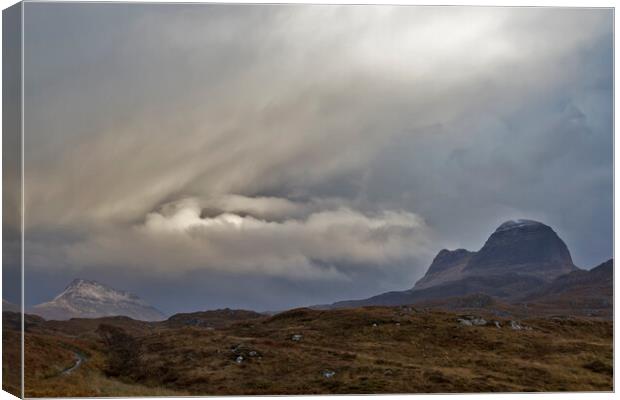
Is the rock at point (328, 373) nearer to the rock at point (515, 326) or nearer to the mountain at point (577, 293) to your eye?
the rock at point (515, 326)

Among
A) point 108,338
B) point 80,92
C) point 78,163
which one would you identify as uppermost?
point 80,92

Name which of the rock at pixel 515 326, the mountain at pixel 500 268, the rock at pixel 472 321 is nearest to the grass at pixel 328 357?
the rock at pixel 515 326

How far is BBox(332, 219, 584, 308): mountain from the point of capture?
58.7 meters

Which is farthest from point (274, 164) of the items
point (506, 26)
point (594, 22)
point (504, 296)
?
point (504, 296)

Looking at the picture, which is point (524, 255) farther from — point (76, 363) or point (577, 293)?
point (76, 363)

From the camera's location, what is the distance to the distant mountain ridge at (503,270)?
192 ft

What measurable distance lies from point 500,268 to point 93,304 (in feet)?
178

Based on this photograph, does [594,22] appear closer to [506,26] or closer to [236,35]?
[506,26]

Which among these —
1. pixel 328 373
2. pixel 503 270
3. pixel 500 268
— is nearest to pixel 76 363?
pixel 328 373

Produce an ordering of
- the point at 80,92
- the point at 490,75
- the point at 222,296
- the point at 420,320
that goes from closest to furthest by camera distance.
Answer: the point at 80,92, the point at 490,75, the point at 222,296, the point at 420,320

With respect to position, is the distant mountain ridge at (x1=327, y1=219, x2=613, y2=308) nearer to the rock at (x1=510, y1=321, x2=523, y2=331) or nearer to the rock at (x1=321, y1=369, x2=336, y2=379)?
the rock at (x1=510, y1=321, x2=523, y2=331)

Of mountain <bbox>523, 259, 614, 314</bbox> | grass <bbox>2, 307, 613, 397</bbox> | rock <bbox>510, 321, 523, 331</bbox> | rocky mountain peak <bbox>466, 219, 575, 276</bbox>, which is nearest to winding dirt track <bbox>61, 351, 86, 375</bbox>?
grass <bbox>2, 307, 613, 397</bbox>

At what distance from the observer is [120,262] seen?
161ft

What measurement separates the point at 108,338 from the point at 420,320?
22095 mm
